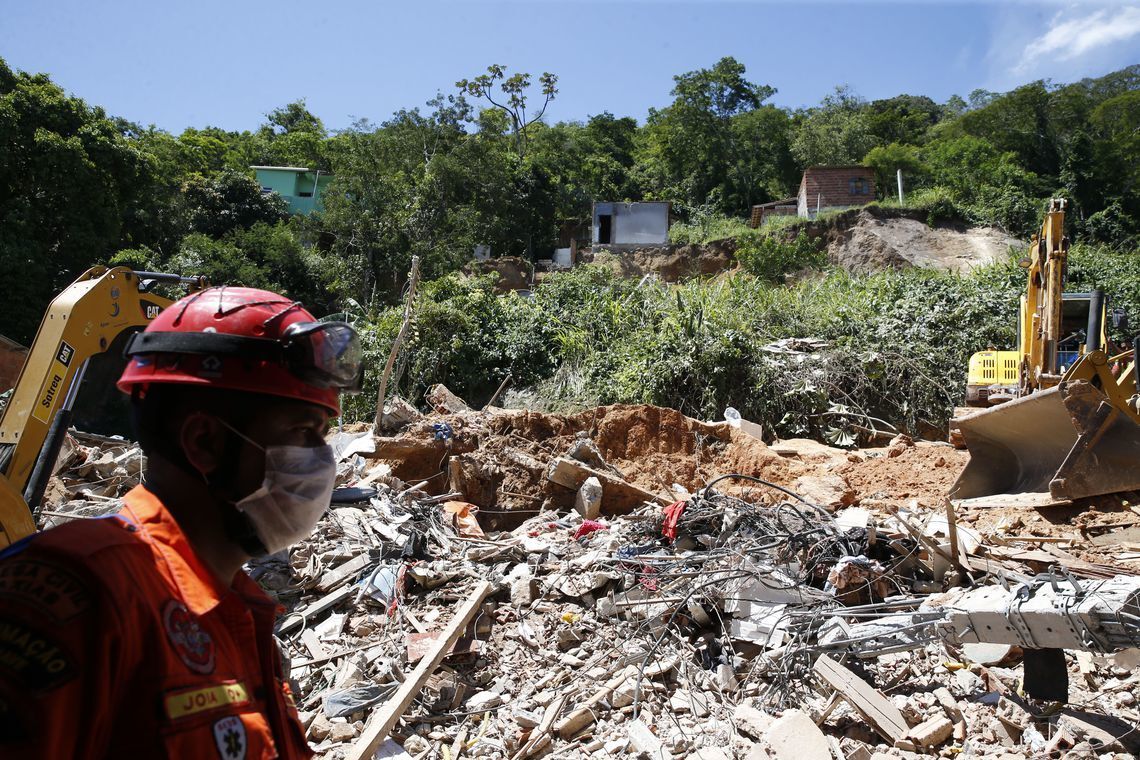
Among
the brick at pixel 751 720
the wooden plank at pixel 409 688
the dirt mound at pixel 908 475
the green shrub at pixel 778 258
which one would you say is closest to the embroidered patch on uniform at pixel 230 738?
the wooden plank at pixel 409 688

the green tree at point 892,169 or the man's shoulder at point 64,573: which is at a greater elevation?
the green tree at point 892,169

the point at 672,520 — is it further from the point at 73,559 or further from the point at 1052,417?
the point at 73,559

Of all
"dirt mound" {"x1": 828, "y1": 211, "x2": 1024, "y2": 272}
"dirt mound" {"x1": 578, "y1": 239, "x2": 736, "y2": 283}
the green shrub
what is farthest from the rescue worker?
"dirt mound" {"x1": 828, "y1": 211, "x2": 1024, "y2": 272}

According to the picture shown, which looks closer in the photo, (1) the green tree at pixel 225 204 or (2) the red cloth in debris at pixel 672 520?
(2) the red cloth in debris at pixel 672 520

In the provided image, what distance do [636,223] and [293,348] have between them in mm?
32686

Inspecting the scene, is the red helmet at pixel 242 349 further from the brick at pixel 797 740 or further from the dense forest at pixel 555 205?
the dense forest at pixel 555 205

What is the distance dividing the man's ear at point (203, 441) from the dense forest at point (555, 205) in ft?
41.7

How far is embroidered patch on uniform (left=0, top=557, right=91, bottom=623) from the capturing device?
1.01 meters

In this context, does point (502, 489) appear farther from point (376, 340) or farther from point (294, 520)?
point (376, 340)

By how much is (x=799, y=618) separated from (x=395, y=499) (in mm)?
4220

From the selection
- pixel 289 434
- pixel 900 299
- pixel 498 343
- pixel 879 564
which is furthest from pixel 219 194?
pixel 289 434

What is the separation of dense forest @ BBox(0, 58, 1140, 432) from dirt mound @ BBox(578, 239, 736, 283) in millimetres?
1318

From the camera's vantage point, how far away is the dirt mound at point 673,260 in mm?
30047

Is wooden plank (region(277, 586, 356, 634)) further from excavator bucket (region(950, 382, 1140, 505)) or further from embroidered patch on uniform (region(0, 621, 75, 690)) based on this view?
excavator bucket (region(950, 382, 1140, 505))
